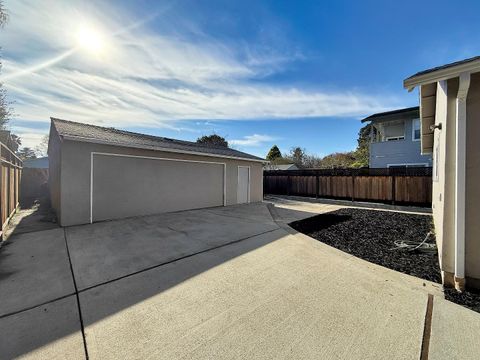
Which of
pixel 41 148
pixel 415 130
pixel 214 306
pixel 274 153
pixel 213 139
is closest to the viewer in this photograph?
pixel 214 306

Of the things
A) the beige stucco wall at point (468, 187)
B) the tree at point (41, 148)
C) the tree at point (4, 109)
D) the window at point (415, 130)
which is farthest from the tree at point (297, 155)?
the tree at point (41, 148)

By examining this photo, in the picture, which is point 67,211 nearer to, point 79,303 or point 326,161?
point 79,303

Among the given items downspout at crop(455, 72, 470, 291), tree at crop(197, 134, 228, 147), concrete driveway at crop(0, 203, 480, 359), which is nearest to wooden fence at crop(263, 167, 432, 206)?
concrete driveway at crop(0, 203, 480, 359)

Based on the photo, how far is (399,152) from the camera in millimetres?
13555

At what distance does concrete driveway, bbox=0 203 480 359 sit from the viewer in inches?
79.9

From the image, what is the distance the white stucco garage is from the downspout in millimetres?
8134

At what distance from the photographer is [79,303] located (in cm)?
278

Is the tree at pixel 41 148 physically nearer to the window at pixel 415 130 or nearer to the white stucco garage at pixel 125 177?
the white stucco garage at pixel 125 177

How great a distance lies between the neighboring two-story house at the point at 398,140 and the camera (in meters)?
12.9

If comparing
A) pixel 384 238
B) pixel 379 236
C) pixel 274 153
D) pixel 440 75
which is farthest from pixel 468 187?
pixel 274 153

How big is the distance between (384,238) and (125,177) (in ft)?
26.6

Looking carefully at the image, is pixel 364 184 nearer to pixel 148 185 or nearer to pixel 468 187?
pixel 468 187

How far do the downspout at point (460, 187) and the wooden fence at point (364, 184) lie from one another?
27.6ft

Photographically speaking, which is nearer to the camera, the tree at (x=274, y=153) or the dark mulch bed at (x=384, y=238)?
the dark mulch bed at (x=384, y=238)
